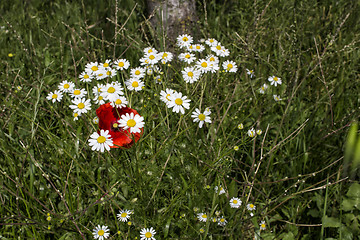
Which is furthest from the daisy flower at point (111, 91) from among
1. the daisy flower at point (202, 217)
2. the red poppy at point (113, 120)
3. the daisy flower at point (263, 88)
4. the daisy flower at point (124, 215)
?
the daisy flower at point (263, 88)

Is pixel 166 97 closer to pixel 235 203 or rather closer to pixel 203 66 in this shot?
pixel 203 66

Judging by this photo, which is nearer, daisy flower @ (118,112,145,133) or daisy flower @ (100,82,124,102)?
daisy flower @ (118,112,145,133)

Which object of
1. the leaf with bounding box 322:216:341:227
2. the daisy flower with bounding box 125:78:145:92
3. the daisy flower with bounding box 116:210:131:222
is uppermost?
the daisy flower with bounding box 125:78:145:92

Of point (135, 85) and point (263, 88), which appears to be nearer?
point (135, 85)

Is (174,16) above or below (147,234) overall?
above

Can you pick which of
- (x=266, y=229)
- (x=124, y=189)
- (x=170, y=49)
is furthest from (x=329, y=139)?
(x=170, y=49)

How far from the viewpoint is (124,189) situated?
1.49 m

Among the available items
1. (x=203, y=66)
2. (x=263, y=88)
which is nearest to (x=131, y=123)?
(x=203, y=66)

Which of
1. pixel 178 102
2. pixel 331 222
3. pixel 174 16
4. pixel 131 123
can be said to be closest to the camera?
pixel 131 123

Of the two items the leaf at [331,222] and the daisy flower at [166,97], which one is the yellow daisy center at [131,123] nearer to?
the daisy flower at [166,97]

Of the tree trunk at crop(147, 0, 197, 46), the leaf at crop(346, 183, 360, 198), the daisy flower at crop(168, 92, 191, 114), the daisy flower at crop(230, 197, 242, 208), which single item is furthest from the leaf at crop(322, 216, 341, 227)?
the tree trunk at crop(147, 0, 197, 46)

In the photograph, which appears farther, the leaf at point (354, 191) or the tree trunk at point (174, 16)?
the tree trunk at point (174, 16)

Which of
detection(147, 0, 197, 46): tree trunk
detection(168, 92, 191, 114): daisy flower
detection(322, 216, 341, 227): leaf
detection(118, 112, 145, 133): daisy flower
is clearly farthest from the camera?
detection(147, 0, 197, 46): tree trunk

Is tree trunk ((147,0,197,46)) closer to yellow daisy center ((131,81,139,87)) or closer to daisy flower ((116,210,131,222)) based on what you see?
yellow daisy center ((131,81,139,87))
